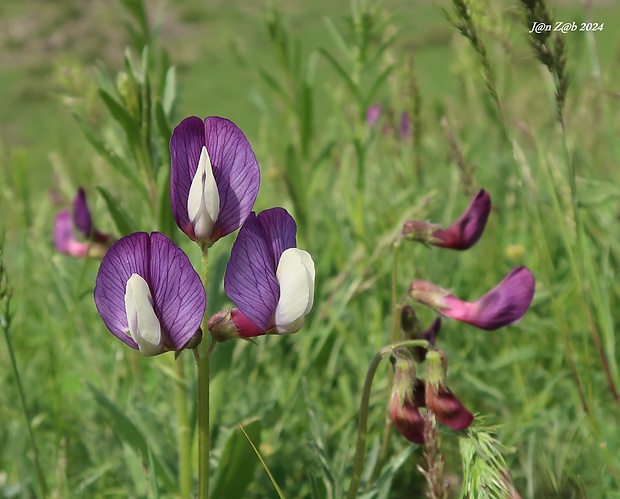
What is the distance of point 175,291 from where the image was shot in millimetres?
728

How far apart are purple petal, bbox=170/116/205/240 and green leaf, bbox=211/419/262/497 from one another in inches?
14.6

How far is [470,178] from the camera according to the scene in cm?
137

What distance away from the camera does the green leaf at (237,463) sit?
1.03 meters

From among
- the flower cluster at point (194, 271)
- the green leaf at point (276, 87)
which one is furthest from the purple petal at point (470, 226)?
the green leaf at point (276, 87)

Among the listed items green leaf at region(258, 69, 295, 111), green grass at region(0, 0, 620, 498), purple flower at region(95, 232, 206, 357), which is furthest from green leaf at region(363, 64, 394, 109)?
purple flower at region(95, 232, 206, 357)

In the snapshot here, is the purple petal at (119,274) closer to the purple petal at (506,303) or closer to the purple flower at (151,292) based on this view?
the purple flower at (151,292)

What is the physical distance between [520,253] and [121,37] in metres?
12.6

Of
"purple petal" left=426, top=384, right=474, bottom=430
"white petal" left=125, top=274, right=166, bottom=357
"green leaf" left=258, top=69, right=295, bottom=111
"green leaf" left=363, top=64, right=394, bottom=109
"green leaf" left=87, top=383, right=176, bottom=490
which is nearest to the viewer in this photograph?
"white petal" left=125, top=274, right=166, bottom=357

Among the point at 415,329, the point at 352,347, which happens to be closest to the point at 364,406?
the point at 415,329

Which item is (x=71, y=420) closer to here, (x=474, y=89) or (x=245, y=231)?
(x=245, y=231)

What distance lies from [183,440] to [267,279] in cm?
49

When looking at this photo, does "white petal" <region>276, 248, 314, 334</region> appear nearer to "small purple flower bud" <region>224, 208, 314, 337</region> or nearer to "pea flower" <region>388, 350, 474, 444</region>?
"small purple flower bud" <region>224, 208, 314, 337</region>

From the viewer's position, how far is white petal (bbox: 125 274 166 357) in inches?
27.8

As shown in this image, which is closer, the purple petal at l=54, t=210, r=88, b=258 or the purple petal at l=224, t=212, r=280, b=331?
the purple petal at l=224, t=212, r=280, b=331
